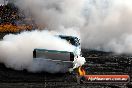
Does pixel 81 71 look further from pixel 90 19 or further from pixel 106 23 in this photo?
pixel 106 23

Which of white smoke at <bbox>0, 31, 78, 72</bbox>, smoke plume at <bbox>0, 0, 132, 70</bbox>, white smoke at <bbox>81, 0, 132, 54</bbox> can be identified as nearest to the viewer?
white smoke at <bbox>0, 31, 78, 72</bbox>

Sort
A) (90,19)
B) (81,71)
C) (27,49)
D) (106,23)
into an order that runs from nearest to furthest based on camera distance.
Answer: (27,49), (81,71), (90,19), (106,23)

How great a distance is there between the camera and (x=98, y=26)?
A: 4975 cm

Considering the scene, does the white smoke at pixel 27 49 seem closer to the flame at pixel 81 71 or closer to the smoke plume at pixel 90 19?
the flame at pixel 81 71

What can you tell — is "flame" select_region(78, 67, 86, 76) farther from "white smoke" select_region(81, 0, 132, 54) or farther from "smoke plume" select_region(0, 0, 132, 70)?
"white smoke" select_region(81, 0, 132, 54)

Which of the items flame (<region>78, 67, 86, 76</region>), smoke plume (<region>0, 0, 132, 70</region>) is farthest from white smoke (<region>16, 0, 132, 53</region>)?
flame (<region>78, 67, 86, 76</region>)

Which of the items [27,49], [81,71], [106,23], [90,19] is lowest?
[81,71]

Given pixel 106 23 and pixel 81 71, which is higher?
pixel 106 23

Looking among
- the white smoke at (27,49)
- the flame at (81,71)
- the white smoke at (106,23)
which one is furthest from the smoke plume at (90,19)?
the flame at (81,71)

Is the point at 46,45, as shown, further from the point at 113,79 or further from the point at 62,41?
the point at 113,79

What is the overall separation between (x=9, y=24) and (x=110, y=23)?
89.5 ft

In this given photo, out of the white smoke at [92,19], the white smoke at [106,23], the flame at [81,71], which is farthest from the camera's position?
the white smoke at [106,23]

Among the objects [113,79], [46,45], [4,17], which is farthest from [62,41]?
[4,17]

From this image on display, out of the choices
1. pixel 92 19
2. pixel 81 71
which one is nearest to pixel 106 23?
pixel 92 19
